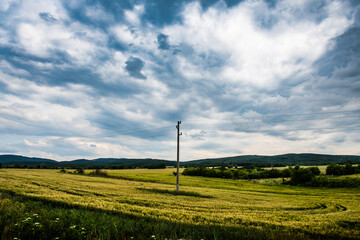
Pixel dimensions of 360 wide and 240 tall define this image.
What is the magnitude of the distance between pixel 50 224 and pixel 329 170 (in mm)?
117072

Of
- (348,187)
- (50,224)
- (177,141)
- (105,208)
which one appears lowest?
(348,187)

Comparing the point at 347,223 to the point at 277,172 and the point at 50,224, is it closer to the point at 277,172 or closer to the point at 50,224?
the point at 50,224

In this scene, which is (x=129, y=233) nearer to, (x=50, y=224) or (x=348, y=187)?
(x=50, y=224)

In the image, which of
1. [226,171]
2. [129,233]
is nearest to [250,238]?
[129,233]

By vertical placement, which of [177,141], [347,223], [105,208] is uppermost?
[177,141]

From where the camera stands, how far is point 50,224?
24.4ft

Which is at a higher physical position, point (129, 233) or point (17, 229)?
point (17, 229)

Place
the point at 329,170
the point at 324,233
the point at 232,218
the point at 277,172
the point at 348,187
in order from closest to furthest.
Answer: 1. the point at 324,233
2. the point at 232,218
3. the point at 348,187
4. the point at 329,170
5. the point at 277,172

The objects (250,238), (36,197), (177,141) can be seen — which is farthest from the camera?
(177,141)

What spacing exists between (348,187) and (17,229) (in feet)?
292

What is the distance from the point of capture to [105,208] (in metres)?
13.7

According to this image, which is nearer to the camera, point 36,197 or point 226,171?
point 36,197

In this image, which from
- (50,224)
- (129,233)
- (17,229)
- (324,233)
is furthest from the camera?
(324,233)

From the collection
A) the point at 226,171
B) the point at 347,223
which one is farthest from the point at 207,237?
the point at 226,171
